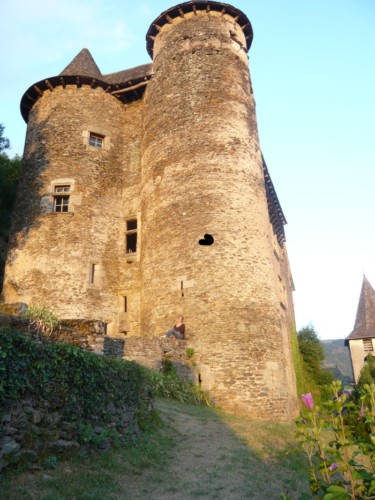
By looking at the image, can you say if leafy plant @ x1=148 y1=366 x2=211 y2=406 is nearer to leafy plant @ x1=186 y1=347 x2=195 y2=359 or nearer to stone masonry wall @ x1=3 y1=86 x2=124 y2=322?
leafy plant @ x1=186 y1=347 x2=195 y2=359

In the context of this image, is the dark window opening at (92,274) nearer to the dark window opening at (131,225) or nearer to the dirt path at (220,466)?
the dark window opening at (131,225)

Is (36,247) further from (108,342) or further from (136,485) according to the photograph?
(136,485)

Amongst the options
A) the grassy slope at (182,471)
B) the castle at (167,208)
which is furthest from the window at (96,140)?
the grassy slope at (182,471)

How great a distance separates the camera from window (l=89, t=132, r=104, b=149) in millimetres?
19641

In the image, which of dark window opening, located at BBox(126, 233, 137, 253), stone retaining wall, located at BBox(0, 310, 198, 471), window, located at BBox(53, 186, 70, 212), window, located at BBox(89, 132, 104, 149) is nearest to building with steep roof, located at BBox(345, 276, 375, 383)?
dark window opening, located at BBox(126, 233, 137, 253)

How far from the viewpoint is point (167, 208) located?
16.7 m

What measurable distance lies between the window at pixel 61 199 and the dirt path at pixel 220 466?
1031 cm

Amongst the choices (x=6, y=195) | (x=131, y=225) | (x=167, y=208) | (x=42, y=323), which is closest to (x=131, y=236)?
(x=131, y=225)

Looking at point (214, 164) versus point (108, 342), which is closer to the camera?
point (108, 342)

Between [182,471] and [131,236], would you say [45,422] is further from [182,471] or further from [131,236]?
[131,236]

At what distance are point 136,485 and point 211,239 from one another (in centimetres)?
1011

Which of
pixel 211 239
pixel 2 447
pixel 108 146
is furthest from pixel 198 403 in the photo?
pixel 108 146

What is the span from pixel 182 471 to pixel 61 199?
13641 mm

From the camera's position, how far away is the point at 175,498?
574cm
